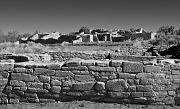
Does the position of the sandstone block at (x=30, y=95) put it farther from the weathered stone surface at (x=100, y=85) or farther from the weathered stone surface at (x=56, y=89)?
the weathered stone surface at (x=100, y=85)

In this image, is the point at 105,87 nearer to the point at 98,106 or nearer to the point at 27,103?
the point at 98,106

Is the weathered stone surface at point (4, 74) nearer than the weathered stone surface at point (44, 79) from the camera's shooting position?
No

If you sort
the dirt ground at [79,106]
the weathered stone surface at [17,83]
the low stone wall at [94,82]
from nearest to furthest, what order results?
the dirt ground at [79,106] < the low stone wall at [94,82] < the weathered stone surface at [17,83]

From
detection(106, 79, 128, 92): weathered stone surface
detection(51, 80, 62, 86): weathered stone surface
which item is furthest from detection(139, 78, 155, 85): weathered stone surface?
detection(51, 80, 62, 86): weathered stone surface

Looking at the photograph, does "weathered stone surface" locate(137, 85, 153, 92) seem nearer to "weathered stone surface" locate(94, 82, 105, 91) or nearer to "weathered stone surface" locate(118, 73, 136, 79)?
"weathered stone surface" locate(118, 73, 136, 79)

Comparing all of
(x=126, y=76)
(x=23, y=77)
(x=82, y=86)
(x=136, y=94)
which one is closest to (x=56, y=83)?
(x=82, y=86)

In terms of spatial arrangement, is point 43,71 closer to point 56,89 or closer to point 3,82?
point 56,89

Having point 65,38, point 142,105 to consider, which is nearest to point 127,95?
point 142,105

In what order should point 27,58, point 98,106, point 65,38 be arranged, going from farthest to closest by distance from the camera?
point 65,38
point 27,58
point 98,106

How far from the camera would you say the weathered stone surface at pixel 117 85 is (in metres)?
6.59

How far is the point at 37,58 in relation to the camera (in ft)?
38.5

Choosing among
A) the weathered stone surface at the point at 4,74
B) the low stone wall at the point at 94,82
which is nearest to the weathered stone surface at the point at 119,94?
the low stone wall at the point at 94,82

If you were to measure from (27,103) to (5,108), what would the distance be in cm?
63

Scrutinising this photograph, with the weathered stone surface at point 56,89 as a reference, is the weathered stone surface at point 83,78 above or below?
above
